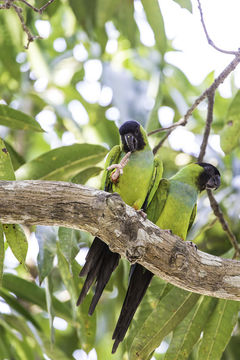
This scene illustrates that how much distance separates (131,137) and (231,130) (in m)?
0.85

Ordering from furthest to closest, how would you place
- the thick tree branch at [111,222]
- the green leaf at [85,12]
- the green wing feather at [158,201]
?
the green leaf at [85,12] → the green wing feather at [158,201] → the thick tree branch at [111,222]

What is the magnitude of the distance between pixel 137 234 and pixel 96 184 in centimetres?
123

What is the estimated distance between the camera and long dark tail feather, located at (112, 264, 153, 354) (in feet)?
10.5

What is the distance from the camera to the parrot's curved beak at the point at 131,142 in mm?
3477

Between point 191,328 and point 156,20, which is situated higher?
point 156,20

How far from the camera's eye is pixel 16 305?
158 inches

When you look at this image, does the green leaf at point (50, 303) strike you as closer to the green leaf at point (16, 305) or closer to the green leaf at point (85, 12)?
the green leaf at point (16, 305)

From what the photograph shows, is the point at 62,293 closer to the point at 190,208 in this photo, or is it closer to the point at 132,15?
the point at 190,208

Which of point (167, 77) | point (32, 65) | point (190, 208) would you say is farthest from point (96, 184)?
point (167, 77)

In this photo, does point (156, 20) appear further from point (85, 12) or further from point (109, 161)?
point (109, 161)

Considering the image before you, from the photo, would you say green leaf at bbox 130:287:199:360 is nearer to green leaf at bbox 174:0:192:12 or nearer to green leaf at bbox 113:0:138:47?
green leaf at bbox 174:0:192:12

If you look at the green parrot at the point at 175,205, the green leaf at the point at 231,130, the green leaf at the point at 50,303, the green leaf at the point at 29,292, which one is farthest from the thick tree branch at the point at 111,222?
the green leaf at the point at 29,292

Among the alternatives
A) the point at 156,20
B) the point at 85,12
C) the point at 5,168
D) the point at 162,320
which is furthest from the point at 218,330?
the point at 85,12

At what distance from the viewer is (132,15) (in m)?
4.48
